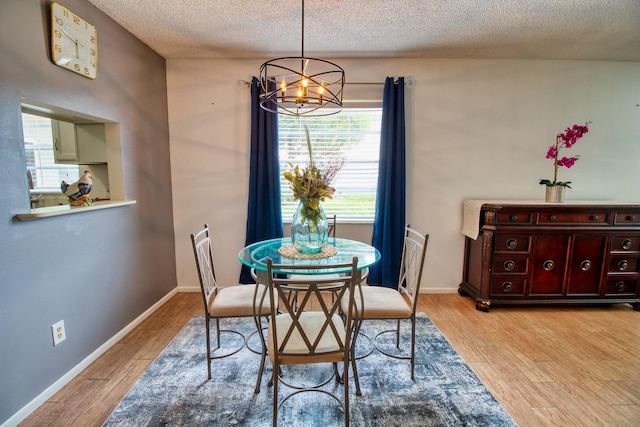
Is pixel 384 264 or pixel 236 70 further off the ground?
pixel 236 70

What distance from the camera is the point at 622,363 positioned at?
2127 millimetres

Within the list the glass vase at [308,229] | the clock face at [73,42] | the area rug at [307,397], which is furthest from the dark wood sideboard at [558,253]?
the clock face at [73,42]

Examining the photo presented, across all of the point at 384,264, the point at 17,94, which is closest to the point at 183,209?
the point at 17,94

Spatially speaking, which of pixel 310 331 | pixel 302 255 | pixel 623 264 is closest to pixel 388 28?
pixel 302 255

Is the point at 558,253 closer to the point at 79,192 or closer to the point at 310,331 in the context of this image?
the point at 310,331

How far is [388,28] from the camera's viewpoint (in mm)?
2527

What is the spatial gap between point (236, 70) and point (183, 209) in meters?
1.56

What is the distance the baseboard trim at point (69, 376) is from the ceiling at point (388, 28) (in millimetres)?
2430

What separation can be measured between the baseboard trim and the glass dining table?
4.10 feet

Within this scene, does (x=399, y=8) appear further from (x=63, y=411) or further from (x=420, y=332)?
(x=63, y=411)

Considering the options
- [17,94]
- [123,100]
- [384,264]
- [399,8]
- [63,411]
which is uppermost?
[399,8]

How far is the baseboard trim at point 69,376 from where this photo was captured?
1.60 m

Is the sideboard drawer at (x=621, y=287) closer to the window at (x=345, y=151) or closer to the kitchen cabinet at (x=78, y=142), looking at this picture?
the window at (x=345, y=151)

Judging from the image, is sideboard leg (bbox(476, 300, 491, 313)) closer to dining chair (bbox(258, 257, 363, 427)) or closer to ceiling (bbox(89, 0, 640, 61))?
dining chair (bbox(258, 257, 363, 427))
